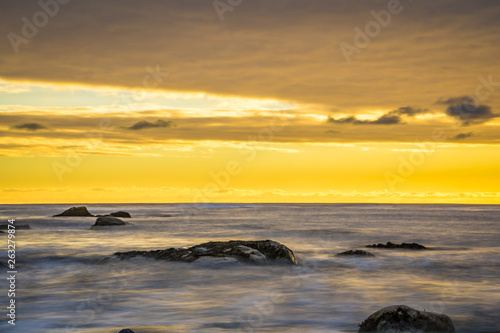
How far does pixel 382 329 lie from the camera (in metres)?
11.8

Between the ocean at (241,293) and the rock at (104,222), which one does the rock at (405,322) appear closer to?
the ocean at (241,293)

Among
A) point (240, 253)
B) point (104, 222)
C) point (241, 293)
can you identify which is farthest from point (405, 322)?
point (104, 222)

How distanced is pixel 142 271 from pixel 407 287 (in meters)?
11.2

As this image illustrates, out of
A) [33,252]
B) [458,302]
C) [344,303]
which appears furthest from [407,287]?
[33,252]

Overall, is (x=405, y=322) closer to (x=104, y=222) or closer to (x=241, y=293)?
(x=241, y=293)

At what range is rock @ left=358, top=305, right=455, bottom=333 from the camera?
11656 mm

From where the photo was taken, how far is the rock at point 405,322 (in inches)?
459

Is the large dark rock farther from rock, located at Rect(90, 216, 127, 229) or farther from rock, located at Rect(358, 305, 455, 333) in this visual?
rock, located at Rect(90, 216, 127, 229)

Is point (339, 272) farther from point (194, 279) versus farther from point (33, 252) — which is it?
point (33, 252)

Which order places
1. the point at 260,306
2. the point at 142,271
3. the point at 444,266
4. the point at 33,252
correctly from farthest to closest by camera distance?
the point at 33,252 < the point at 444,266 < the point at 142,271 < the point at 260,306

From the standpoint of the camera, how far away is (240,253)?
24125 millimetres

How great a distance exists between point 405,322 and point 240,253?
13.0 metres

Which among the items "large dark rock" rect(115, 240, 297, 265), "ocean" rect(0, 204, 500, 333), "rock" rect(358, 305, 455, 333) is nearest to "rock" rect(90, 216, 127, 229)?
"ocean" rect(0, 204, 500, 333)

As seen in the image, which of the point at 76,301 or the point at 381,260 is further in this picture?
the point at 381,260
